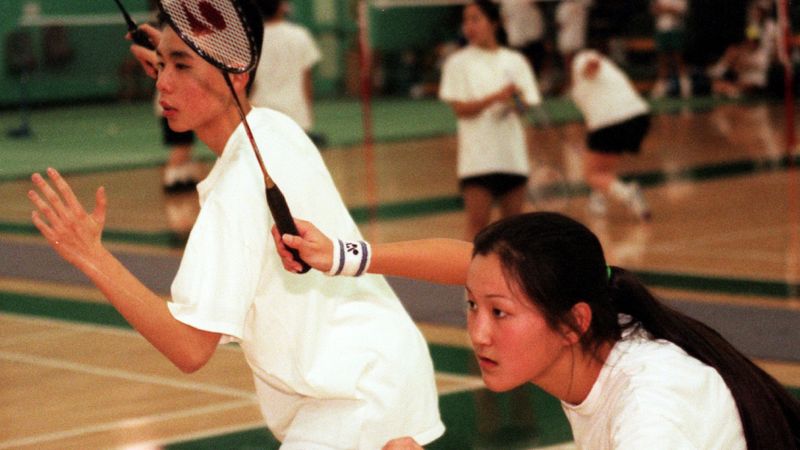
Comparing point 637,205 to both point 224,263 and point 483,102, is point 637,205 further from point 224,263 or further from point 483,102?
point 224,263

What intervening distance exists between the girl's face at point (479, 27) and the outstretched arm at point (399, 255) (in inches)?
224

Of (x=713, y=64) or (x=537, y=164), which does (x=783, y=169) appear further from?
(x=713, y=64)

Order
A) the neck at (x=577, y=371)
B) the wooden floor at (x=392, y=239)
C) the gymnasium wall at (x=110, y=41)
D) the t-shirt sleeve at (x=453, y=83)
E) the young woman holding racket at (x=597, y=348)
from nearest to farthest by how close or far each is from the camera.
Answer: the young woman holding racket at (x=597, y=348), the neck at (x=577, y=371), the wooden floor at (x=392, y=239), the t-shirt sleeve at (x=453, y=83), the gymnasium wall at (x=110, y=41)

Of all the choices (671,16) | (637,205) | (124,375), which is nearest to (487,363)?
(124,375)

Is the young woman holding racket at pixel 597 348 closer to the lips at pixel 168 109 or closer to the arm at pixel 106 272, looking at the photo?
the arm at pixel 106 272

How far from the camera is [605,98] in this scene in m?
11.1

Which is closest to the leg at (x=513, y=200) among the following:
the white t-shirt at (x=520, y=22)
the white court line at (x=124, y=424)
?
the white court line at (x=124, y=424)

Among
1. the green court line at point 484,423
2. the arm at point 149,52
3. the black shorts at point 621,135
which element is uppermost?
the arm at point 149,52

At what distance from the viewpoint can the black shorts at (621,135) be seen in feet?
36.3

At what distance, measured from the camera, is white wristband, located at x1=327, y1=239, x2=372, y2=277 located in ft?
9.75

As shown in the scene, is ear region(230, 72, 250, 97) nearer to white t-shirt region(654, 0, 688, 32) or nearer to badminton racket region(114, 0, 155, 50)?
badminton racket region(114, 0, 155, 50)

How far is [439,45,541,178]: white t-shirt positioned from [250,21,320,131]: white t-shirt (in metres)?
3.99

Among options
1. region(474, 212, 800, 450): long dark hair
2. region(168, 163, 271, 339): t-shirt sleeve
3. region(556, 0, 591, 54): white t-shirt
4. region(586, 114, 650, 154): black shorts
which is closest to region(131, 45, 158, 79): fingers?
region(168, 163, 271, 339): t-shirt sleeve

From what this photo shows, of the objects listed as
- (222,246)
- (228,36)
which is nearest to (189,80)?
(228,36)
